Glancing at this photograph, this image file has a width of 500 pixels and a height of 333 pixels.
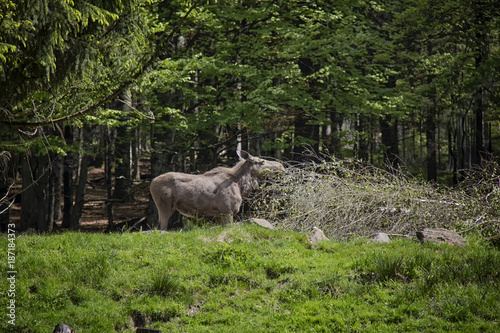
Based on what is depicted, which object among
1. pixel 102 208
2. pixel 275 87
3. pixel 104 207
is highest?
pixel 275 87

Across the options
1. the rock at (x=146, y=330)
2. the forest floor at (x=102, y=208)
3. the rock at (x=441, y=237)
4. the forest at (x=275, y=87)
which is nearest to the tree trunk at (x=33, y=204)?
the forest at (x=275, y=87)

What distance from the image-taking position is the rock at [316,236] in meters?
10.0

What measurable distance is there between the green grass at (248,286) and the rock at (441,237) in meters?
0.35

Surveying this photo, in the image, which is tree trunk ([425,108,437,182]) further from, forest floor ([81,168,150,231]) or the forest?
forest floor ([81,168,150,231])

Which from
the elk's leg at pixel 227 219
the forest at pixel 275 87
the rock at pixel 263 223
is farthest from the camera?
the forest at pixel 275 87

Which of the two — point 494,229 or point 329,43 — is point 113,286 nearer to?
point 494,229

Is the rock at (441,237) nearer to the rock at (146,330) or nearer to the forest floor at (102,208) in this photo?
the rock at (146,330)

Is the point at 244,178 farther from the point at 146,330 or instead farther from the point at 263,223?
the point at 146,330

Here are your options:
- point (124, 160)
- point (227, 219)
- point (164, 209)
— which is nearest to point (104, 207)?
point (124, 160)

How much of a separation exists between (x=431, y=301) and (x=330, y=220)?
4547 millimetres

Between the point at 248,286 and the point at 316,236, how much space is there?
264 cm

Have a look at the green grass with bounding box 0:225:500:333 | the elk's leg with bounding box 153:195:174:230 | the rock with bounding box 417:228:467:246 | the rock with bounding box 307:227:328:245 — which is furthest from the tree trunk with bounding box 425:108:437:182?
the elk's leg with bounding box 153:195:174:230

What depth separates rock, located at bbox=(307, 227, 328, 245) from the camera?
10002 millimetres

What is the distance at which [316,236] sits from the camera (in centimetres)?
1023
